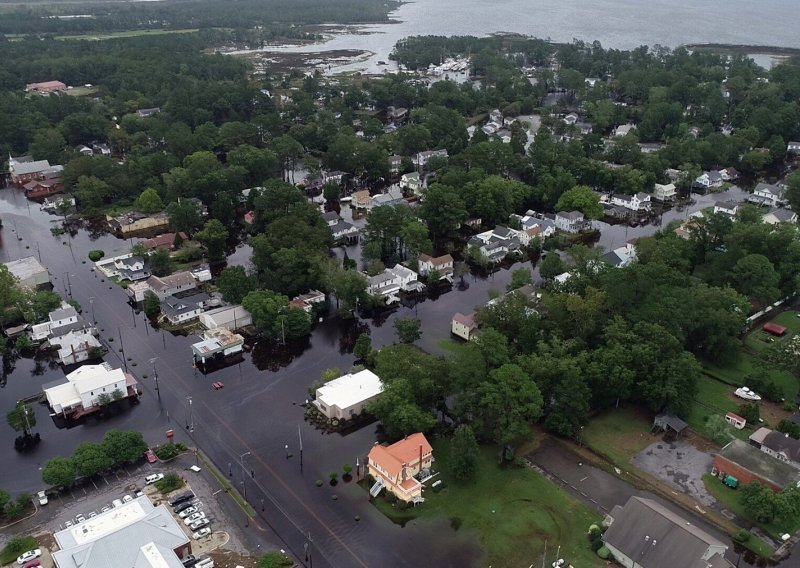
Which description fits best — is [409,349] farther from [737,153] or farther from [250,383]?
[737,153]

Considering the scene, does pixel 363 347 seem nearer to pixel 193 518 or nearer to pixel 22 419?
pixel 193 518

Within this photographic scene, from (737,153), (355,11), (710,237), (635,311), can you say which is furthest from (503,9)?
(635,311)

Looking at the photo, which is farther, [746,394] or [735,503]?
[746,394]

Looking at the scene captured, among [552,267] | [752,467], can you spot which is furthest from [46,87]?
[752,467]

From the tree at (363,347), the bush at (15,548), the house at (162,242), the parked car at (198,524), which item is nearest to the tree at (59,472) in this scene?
the bush at (15,548)

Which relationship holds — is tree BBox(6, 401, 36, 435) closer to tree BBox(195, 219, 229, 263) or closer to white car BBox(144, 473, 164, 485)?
white car BBox(144, 473, 164, 485)

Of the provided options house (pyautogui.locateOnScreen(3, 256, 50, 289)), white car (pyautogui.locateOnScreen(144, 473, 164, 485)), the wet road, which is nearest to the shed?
the wet road
